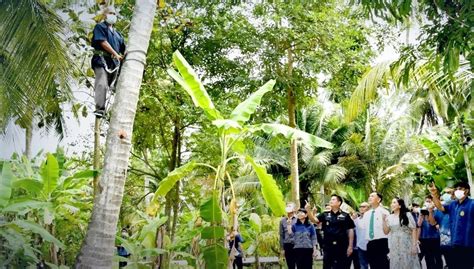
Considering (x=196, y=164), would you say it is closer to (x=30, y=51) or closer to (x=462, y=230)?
(x=30, y=51)

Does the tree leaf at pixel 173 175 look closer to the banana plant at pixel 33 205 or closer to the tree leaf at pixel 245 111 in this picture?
the tree leaf at pixel 245 111

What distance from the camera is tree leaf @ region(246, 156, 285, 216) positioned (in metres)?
5.66

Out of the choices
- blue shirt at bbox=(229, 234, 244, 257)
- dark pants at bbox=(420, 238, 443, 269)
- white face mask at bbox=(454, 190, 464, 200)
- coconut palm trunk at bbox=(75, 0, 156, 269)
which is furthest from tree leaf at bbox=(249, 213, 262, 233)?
coconut palm trunk at bbox=(75, 0, 156, 269)

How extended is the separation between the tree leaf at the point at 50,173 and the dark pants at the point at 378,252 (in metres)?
3.74

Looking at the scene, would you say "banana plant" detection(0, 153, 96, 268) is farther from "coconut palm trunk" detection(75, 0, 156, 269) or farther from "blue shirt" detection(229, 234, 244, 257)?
"blue shirt" detection(229, 234, 244, 257)

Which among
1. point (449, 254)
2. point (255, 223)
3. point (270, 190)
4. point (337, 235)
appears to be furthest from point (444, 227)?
Answer: point (255, 223)

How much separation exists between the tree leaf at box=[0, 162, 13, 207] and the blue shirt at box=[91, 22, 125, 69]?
1175 millimetres

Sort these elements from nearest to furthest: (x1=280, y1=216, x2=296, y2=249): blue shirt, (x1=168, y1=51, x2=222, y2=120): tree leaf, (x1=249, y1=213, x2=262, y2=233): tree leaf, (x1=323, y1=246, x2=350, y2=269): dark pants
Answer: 1. (x1=168, y1=51, x2=222, y2=120): tree leaf
2. (x1=323, y1=246, x2=350, y2=269): dark pants
3. (x1=280, y1=216, x2=296, y2=249): blue shirt
4. (x1=249, y1=213, x2=262, y2=233): tree leaf

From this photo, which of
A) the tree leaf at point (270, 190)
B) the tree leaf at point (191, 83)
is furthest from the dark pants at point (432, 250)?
the tree leaf at point (191, 83)

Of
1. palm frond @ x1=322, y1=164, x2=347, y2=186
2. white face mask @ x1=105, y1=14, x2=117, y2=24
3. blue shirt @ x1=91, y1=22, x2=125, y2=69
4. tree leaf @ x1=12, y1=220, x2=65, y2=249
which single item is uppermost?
palm frond @ x1=322, y1=164, x2=347, y2=186

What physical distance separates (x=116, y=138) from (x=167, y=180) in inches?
85.1

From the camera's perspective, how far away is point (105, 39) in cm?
447

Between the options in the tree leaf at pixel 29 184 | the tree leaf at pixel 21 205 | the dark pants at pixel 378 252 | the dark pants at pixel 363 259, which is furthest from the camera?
the dark pants at pixel 363 259

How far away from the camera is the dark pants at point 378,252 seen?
20.4ft
